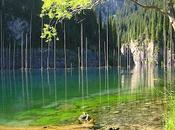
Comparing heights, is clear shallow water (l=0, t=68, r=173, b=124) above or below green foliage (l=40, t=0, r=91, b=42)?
below

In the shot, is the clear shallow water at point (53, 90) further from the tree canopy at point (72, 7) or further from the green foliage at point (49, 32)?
the tree canopy at point (72, 7)

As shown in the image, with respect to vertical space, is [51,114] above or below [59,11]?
below

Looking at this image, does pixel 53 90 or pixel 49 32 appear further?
pixel 53 90

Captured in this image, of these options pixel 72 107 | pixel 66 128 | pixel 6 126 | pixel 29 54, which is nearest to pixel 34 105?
pixel 72 107

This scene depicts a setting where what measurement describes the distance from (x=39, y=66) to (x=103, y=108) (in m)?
156

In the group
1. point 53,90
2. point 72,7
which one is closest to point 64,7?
point 72,7

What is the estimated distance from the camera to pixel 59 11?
18281 millimetres

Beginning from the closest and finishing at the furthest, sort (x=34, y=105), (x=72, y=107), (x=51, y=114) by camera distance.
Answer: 1. (x=51, y=114)
2. (x=72, y=107)
3. (x=34, y=105)

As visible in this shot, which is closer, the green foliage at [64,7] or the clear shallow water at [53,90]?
the green foliage at [64,7]

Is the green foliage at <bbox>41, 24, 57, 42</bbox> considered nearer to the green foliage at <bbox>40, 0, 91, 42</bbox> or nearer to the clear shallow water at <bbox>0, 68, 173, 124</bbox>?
the green foliage at <bbox>40, 0, 91, 42</bbox>

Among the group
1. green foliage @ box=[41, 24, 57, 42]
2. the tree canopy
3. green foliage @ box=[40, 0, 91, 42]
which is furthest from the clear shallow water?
the tree canopy

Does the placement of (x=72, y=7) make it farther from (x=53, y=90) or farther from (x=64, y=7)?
(x=53, y=90)

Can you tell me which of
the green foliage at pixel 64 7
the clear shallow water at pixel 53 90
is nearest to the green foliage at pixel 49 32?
the green foliage at pixel 64 7

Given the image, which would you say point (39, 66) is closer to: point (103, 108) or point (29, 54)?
point (29, 54)
